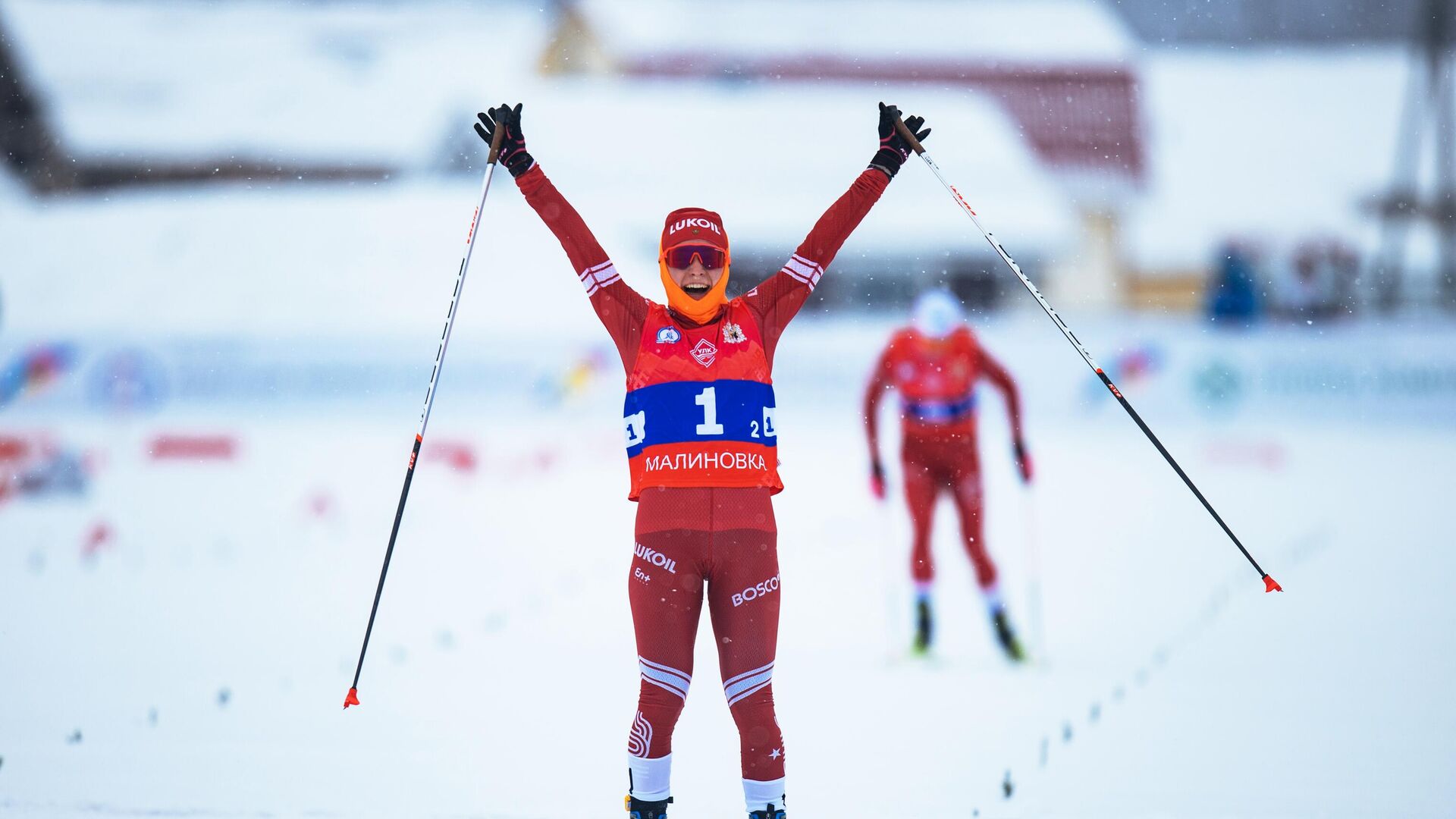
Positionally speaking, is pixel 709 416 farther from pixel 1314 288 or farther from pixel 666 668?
pixel 1314 288

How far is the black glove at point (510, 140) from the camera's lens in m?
3.85

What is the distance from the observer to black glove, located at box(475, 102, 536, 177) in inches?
151

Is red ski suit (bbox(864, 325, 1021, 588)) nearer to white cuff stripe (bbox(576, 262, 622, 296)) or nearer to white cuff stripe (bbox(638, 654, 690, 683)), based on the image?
white cuff stripe (bbox(576, 262, 622, 296))

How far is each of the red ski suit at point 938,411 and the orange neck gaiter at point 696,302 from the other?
3.60m

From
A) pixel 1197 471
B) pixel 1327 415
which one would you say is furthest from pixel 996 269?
pixel 1197 471

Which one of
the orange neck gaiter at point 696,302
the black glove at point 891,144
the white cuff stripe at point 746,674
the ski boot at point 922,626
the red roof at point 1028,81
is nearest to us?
the white cuff stripe at point 746,674

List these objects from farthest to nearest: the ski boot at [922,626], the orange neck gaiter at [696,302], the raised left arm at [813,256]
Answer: the ski boot at [922,626] < the raised left arm at [813,256] < the orange neck gaiter at [696,302]

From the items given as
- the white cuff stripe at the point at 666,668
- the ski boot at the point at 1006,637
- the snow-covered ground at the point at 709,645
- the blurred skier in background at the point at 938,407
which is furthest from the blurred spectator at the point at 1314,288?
the white cuff stripe at the point at 666,668

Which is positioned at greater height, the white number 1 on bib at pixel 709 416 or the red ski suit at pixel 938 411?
the red ski suit at pixel 938 411

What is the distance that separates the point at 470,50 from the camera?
24609 mm

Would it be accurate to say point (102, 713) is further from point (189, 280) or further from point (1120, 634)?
point (189, 280)

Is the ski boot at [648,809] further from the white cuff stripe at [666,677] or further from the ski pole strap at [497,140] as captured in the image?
the ski pole strap at [497,140]

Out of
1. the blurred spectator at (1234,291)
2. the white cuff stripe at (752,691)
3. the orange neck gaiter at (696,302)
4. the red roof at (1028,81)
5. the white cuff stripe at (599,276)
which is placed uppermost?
the red roof at (1028,81)

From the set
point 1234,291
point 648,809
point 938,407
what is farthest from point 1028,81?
point 648,809
